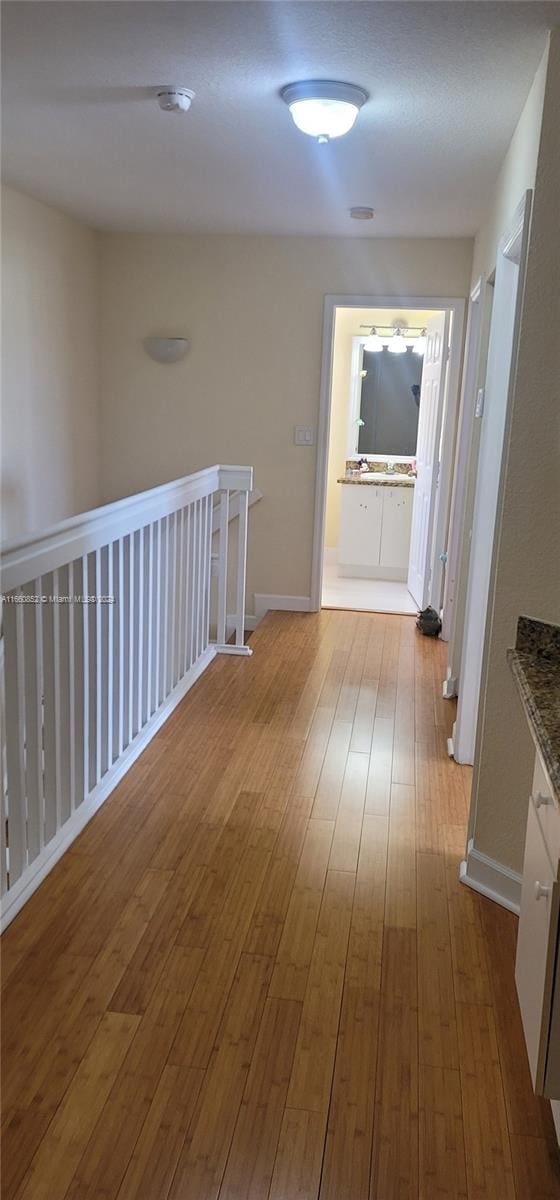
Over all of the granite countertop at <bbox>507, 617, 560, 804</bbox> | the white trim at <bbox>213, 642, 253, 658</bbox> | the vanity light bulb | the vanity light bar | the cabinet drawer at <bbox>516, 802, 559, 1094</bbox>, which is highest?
the vanity light bar

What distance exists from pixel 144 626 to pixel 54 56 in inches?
78.1

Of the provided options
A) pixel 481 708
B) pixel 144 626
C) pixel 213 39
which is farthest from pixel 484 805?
pixel 213 39

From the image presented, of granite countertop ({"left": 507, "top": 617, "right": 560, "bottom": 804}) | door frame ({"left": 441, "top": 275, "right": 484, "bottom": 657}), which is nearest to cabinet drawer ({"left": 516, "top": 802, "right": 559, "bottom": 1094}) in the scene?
granite countertop ({"left": 507, "top": 617, "right": 560, "bottom": 804})

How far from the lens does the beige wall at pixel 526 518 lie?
2.29 m

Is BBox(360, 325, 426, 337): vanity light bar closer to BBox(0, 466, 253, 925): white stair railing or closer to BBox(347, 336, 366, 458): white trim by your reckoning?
BBox(347, 336, 366, 458): white trim

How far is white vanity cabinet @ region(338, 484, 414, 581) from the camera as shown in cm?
702

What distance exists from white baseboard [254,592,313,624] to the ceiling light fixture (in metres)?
3.35

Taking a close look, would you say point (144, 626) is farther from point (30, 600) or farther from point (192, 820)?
point (30, 600)

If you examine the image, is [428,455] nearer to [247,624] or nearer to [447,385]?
[447,385]

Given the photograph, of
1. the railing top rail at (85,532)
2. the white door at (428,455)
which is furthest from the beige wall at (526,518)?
the white door at (428,455)

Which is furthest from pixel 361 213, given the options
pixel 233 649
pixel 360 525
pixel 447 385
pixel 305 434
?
pixel 360 525

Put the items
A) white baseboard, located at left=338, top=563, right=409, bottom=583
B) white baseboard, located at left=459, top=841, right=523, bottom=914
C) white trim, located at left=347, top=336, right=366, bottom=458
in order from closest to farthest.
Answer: white baseboard, located at left=459, top=841, right=523, bottom=914 → white baseboard, located at left=338, top=563, right=409, bottom=583 → white trim, located at left=347, top=336, right=366, bottom=458

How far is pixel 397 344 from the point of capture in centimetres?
729

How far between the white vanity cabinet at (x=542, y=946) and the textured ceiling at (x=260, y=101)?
1868 mm
